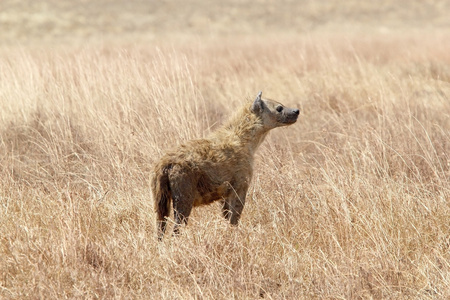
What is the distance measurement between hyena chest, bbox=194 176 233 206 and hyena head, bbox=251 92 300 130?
3.05 feet

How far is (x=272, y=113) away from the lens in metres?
5.89

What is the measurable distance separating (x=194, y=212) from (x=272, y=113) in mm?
1245

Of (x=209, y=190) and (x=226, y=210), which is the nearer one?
(x=209, y=190)

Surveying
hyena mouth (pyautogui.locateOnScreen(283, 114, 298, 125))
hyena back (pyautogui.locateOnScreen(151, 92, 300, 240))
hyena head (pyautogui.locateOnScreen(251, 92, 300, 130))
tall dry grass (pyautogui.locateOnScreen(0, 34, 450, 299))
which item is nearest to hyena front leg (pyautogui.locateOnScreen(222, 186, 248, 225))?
hyena back (pyautogui.locateOnScreen(151, 92, 300, 240))

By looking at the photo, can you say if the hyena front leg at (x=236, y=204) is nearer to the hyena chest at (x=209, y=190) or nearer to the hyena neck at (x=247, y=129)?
the hyena chest at (x=209, y=190)

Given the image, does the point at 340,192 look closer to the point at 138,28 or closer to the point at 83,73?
the point at 83,73

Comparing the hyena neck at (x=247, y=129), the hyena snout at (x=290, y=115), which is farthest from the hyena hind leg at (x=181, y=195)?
the hyena snout at (x=290, y=115)

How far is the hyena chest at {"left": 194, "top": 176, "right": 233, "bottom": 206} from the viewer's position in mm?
5027

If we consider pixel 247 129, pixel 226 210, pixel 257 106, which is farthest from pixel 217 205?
pixel 257 106

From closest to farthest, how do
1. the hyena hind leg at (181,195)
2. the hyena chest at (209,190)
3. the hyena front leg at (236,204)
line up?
the hyena hind leg at (181,195) → the hyena chest at (209,190) → the hyena front leg at (236,204)

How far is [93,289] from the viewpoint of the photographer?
4.02 metres

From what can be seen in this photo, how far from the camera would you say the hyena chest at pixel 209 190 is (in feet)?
16.5

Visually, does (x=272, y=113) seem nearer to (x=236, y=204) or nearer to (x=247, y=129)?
(x=247, y=129)

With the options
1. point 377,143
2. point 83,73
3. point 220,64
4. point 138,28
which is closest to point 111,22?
point 138,28
